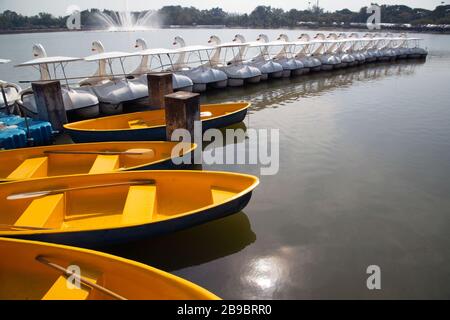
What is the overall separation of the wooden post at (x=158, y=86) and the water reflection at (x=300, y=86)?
6.63 m

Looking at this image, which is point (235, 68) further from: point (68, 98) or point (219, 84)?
point (68, 98)

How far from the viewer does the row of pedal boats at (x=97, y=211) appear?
199 inches

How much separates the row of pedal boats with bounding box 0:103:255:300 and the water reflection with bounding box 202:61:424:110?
12.4 metres

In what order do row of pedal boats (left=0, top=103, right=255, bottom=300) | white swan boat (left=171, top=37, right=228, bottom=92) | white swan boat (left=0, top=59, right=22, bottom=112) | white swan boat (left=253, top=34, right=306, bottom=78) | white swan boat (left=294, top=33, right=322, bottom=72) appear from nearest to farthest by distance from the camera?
1. row of pedal boats (left=0, top=103, right=255, bottom=300)
2. white swan boat (left=0, top=59, right=22, bottom=112)
3. white swan boat (left=171, top=37, right=228, bottom=92)
4. white swan boat (left=253, top=34, right=306, bottom=78)
5. white swan boat (left=294, top=33, right=322, bottom=72)

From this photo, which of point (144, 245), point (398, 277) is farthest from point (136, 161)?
point (398, 277)

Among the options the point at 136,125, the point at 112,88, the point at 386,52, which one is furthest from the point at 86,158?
the point at 386,52

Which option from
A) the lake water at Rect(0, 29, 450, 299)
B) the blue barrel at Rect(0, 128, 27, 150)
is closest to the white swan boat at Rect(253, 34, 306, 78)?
the lake water at Rect(0, 29, 450, 299)

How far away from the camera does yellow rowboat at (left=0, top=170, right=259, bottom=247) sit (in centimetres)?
647

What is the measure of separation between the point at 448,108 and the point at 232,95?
13608 mm

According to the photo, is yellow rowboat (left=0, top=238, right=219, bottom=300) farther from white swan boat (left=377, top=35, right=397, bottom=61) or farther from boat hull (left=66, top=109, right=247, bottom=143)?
white swan boat (left=377, top=35, right=397, bottom=61)

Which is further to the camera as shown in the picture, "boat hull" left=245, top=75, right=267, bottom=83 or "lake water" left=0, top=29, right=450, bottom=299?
"boat hull" left=245, top=75, right=267, bottom=83

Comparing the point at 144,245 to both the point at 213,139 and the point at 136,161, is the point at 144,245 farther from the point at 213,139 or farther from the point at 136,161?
the point at 213,139

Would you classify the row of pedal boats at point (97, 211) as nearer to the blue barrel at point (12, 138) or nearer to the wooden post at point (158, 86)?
the blue barrel at point (12, 138)

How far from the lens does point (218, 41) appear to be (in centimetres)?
2608
